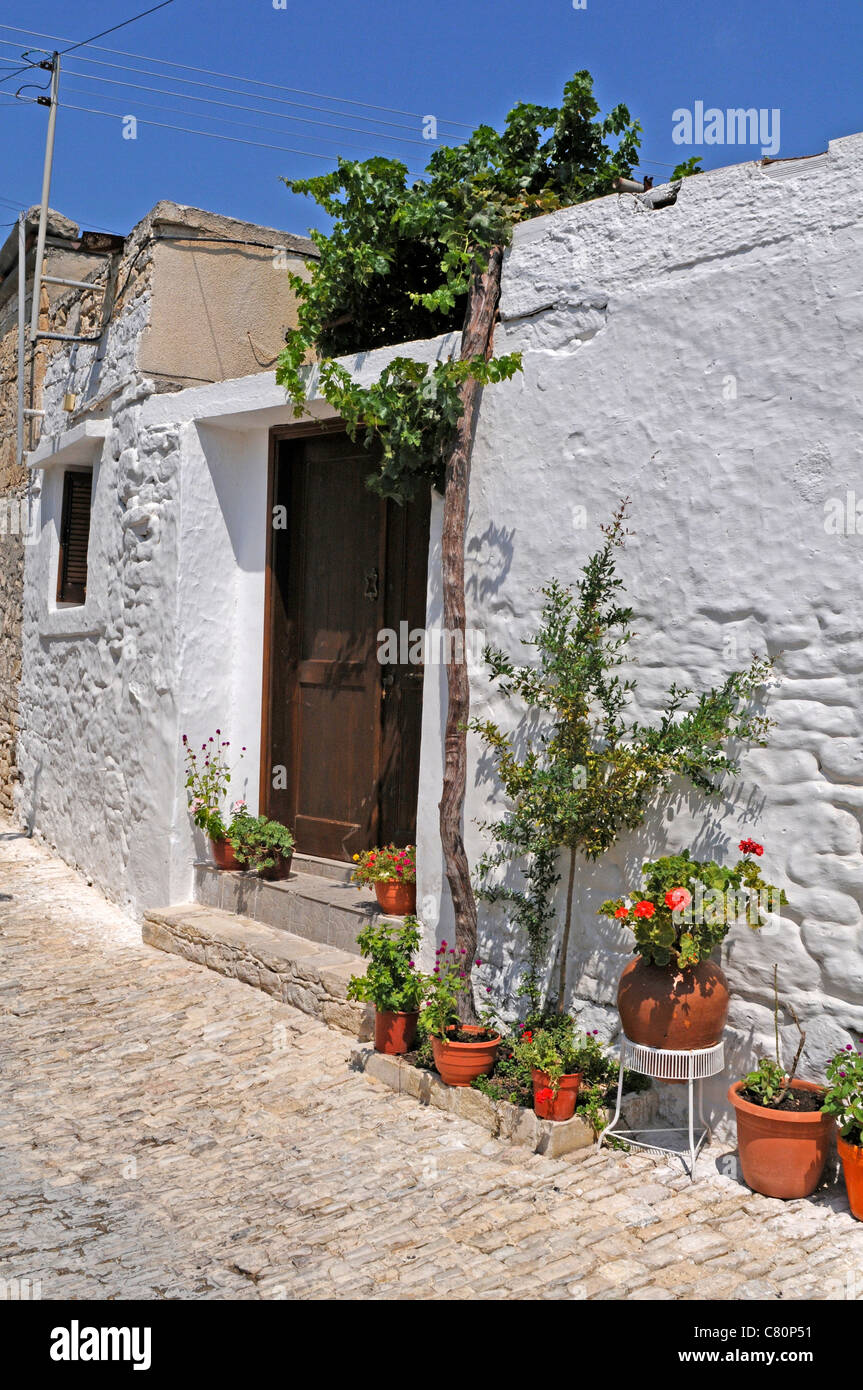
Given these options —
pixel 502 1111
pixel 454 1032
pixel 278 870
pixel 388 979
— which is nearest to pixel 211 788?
pixel 278 870

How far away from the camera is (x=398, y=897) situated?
17.6 feet

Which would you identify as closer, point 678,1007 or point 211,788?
point 678,1007

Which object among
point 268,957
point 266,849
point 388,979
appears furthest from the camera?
point 266,849

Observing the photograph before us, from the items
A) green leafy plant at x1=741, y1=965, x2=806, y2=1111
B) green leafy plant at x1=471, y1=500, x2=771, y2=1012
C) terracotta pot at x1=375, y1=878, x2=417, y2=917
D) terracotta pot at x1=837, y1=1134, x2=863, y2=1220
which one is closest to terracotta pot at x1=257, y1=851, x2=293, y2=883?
terracotta pot at x1=375, y1=878, x2=417, y2=917

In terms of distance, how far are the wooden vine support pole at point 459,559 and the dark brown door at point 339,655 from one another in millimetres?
988

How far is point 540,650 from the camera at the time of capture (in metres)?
4.62

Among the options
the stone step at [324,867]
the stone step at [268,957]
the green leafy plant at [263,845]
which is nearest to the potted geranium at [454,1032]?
the stone step at [268,957]

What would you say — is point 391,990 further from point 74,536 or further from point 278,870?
point 74,536

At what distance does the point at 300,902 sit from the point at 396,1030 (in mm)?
1334

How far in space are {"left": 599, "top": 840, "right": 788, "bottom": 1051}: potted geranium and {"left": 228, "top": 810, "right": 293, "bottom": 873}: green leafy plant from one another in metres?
2.65

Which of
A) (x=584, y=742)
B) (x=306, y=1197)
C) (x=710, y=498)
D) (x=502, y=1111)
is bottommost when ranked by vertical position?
(x=306, y=1197)

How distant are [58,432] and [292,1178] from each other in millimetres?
6253
